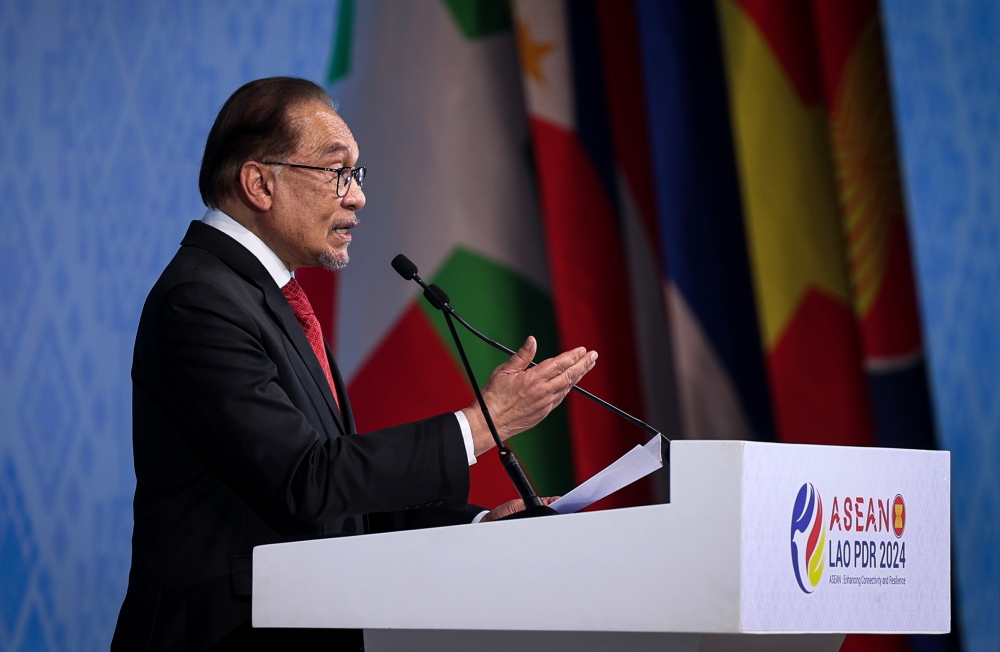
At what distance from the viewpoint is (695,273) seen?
275 centimetres

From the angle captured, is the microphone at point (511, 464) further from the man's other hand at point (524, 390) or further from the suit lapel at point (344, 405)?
the suit lapel at point (344, 405)

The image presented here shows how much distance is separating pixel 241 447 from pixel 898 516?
0.72m

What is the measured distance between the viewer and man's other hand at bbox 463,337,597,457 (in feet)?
4.07

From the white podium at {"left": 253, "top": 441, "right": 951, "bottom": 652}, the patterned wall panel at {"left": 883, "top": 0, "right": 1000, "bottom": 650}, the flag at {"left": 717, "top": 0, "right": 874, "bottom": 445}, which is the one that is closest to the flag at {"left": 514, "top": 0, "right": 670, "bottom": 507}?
the flag at {"left": 717, "top": 0, "right": 874, "bottom": 445}

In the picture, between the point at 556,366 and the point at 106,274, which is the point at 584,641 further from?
the point at 106,274

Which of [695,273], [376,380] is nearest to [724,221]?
[695,273]

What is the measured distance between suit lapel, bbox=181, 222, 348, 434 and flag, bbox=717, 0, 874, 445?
Result: 1.40 meters

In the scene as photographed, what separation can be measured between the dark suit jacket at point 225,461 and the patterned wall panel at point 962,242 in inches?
60.0

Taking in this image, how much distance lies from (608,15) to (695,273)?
2.54ft

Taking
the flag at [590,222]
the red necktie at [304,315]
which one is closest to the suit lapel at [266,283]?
the red necktie at [304,315]

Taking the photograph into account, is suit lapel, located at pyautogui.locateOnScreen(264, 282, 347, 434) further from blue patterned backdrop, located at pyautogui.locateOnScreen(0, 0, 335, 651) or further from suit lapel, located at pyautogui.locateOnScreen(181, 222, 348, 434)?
blue patterned backdrop, located at pyautogui.locateOnScreen(0, 0, 335, 651)

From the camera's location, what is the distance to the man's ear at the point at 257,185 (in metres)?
1.57

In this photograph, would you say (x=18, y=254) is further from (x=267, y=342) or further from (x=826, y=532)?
(x=826, y=532)

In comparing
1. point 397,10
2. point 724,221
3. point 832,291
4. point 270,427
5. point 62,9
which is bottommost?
point 270,427
